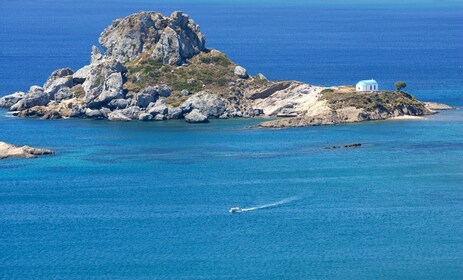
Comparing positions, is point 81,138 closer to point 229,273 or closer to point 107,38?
point 107,38

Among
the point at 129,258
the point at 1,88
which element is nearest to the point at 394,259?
the point at 129,258

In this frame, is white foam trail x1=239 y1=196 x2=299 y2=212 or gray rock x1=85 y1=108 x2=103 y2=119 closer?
white foam trail x1=239 y1=196 x2=299 y2=212

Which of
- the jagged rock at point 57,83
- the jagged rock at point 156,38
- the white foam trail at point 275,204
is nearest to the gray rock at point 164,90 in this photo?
the jagged rock at point 156,38

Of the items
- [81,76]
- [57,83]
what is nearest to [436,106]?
[81,76]

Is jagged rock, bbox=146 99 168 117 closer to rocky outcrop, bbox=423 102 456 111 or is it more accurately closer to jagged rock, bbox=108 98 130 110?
jagged rock, bbox=108 98 130 110

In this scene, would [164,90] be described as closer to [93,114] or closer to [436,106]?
[93,114]

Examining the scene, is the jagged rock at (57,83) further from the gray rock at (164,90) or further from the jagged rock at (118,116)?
the gray rock at (164,90)

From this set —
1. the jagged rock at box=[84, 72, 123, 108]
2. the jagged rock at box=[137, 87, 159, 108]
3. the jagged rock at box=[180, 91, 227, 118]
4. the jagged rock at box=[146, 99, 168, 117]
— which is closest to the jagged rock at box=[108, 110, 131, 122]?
the jagged rock at box=[84, 72, 123, 108]
